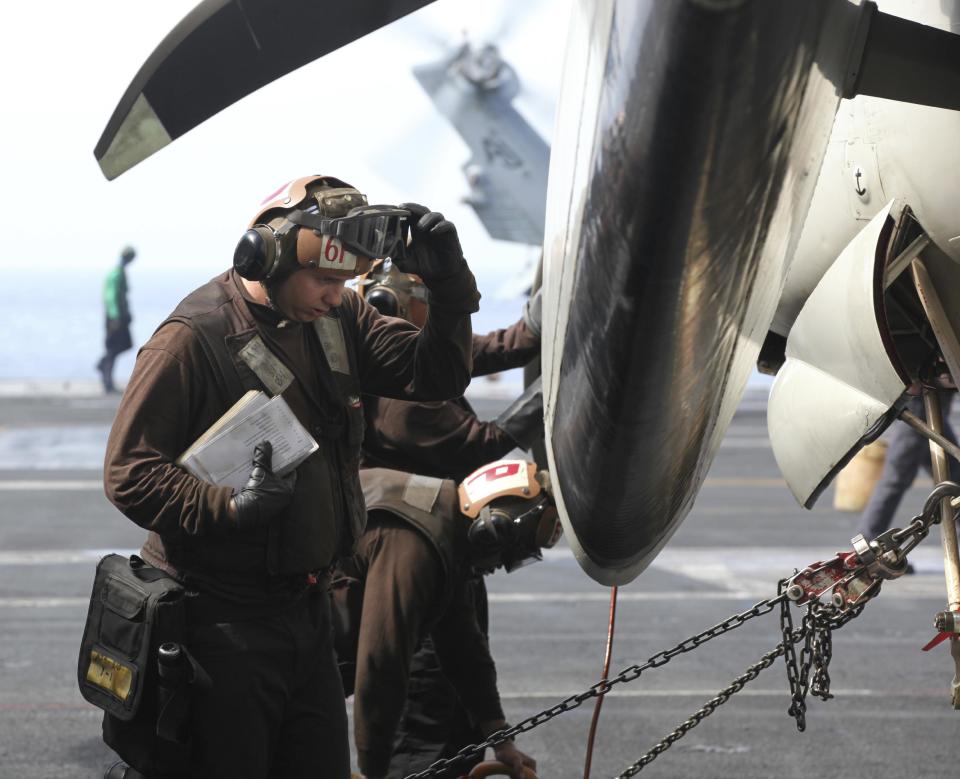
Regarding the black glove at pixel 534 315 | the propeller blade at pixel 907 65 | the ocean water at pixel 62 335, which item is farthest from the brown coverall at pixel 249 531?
the ocean water at pixel 62 335

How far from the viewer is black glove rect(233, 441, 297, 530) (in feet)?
11.0

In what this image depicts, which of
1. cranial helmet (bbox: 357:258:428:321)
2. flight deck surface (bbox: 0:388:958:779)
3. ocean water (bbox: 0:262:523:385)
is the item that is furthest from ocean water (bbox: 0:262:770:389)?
cranial helmet (bbox: 357:258:428:321)

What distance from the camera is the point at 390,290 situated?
489cm

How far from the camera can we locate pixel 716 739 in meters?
6.40

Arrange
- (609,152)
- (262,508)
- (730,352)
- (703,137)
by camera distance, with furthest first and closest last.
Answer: (262,508), (730,352), (609,152), (703,137)

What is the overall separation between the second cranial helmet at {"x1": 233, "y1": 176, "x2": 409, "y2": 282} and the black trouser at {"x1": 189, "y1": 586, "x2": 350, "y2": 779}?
85cm

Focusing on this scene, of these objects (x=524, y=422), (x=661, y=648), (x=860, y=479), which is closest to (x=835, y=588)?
(x=524, y=422)

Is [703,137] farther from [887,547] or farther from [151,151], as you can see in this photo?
[887,547]

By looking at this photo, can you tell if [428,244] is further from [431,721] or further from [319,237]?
[431,721]

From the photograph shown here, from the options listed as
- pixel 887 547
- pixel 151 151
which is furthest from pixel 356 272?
pixel 887 547

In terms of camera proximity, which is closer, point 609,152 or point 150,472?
point 609,152

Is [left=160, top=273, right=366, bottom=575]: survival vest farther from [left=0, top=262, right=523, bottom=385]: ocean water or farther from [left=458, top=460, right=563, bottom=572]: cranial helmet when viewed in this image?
[left=0, top=262, right=523, bottom=385]: ocean water

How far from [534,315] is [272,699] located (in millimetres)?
1878

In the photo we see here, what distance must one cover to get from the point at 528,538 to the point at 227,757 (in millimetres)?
1400
